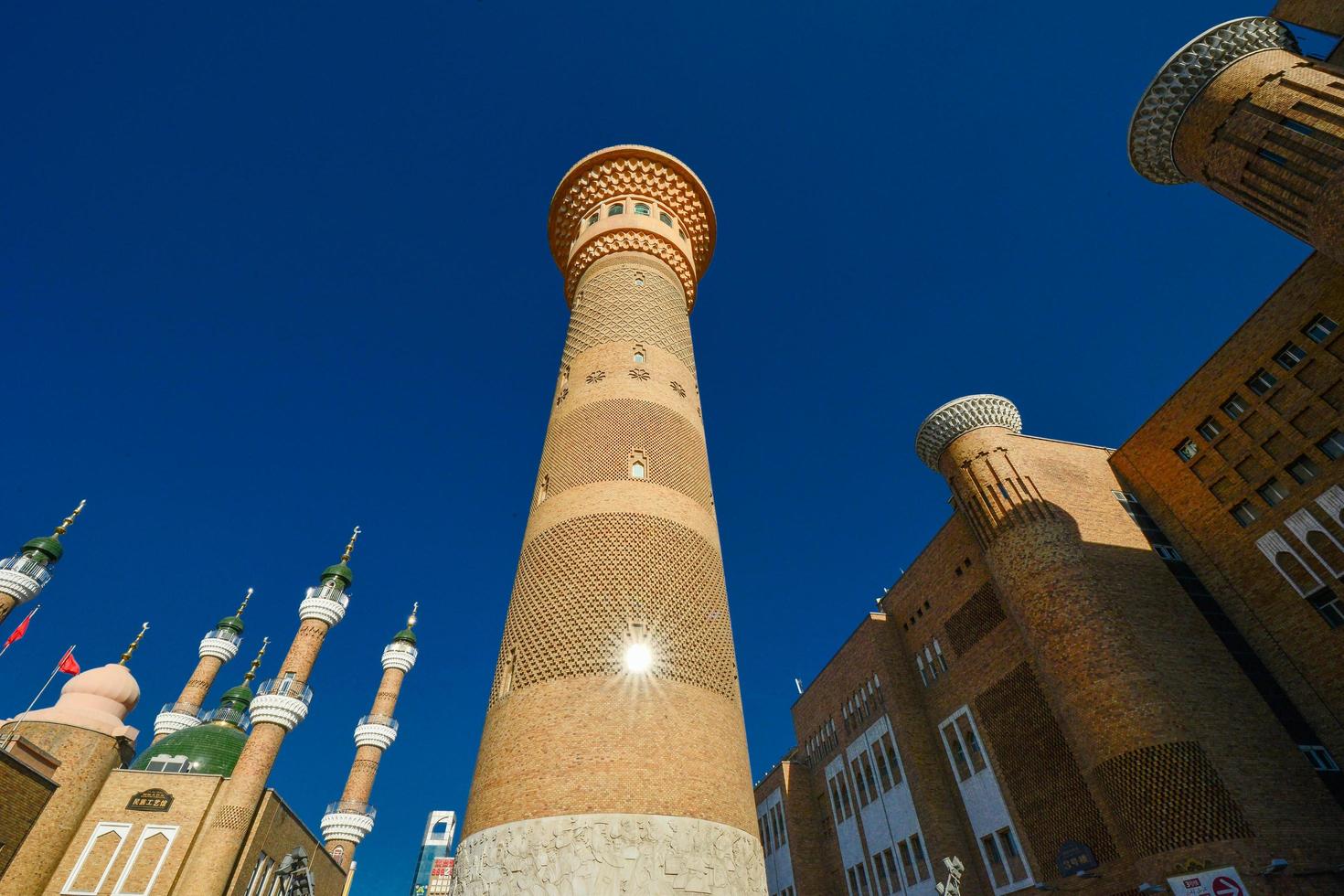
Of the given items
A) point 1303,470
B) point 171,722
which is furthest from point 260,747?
point 1303,470

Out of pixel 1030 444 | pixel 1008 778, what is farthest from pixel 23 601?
pixel 1030 444

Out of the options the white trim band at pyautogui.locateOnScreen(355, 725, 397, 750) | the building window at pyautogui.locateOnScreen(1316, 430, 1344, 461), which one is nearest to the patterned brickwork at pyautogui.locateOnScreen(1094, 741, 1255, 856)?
the building window at pyautogui.locateOnScreen(1316, 430, 1344, 461)

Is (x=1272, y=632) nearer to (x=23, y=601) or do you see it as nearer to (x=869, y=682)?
(x=869, y=682)

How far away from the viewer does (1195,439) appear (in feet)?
65.0

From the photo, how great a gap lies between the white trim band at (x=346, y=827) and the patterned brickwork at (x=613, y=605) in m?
27.4

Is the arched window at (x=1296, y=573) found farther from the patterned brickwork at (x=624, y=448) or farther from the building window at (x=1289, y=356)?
the patterned brickwork at (x=624, y=448)

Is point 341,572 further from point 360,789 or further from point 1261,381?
point 1261,381

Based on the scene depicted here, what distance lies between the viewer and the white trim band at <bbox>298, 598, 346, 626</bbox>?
103 ft

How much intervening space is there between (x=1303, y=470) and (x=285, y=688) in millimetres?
32884

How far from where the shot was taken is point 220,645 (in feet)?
121

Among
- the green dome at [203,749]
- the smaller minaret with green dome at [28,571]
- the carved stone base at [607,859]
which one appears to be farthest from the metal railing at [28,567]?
the carved stone base at [607,859]

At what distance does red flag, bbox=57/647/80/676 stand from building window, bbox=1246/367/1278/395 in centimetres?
3893

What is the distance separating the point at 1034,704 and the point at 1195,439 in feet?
28.9

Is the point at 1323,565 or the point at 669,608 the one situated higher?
the point at 1323,565
